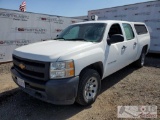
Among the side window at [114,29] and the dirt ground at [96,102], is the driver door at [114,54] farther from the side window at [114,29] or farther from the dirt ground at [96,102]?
the dirt ground at [96,102]

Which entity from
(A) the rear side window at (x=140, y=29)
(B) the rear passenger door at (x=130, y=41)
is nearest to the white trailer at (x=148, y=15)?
(A) the rear side window at (x=140, y=29)

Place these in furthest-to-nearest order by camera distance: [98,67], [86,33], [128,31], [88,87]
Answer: [128,31]
[86,33]
[98,67]
[88,87]

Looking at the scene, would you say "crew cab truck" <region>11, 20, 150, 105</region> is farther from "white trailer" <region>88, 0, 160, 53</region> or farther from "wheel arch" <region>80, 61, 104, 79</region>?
"white trailer" <region>88, 0, 160, 53</region>

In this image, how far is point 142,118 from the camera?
3213 mm

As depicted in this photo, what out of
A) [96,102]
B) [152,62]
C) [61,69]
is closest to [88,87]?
[96,102]

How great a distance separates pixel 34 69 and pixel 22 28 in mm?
6177

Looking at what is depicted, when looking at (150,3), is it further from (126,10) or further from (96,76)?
(96,76)

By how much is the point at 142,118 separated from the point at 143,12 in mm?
7987

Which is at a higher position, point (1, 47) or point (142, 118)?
point (1, 47)

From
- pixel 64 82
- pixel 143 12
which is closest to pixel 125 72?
pixel 64 82

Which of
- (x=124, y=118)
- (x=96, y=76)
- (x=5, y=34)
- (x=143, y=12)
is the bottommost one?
(x=124, y=118)

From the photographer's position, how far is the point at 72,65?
2.92m

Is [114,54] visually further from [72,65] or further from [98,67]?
[72,65]

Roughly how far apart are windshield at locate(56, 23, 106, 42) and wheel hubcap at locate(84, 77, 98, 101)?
3.13 feet
